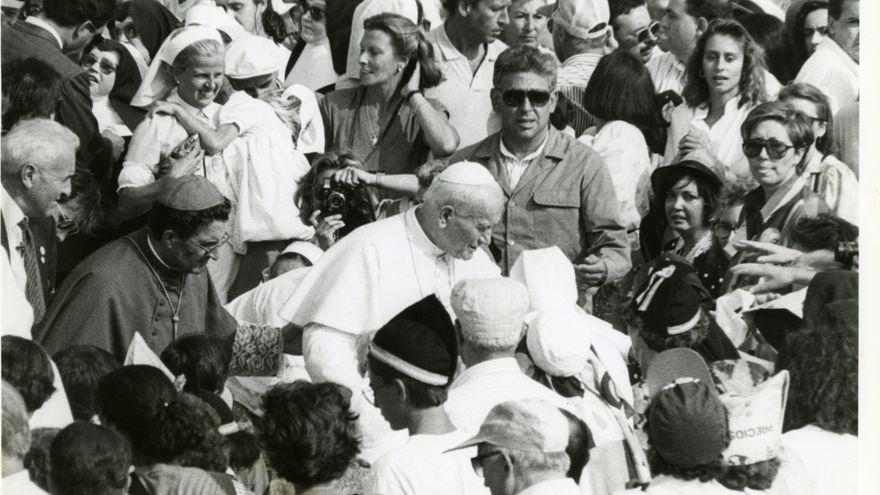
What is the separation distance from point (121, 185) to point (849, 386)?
3.25 metres

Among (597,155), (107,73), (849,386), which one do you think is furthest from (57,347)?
(849,386)

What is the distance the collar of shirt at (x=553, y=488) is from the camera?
26.2 feet

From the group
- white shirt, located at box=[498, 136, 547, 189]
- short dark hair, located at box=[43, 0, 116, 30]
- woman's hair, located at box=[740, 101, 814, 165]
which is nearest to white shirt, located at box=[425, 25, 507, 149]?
white shirt, located at box=[498, 136, 547, 189]

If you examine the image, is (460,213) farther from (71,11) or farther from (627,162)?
(71,11)

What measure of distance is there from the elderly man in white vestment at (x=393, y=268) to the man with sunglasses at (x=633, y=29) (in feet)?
5.54

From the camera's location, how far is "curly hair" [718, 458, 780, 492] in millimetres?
8445

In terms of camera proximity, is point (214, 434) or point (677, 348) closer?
point (214, 434)

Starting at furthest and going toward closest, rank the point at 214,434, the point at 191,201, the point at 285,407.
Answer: the point at 191,201 < the point at 214,434 < the point at 285,407

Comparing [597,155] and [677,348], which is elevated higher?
[597,155]

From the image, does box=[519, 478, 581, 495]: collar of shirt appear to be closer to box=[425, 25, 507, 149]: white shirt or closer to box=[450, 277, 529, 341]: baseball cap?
box=[450, 277, 529, 341]: baseball cap

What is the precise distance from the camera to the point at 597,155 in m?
10.7

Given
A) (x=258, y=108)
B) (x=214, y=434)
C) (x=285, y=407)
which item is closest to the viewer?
(x=285, y=407)

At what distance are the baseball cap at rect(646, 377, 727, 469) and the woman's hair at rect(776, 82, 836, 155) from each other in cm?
292

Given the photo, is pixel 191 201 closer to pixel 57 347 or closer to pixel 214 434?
pixel 57 347
